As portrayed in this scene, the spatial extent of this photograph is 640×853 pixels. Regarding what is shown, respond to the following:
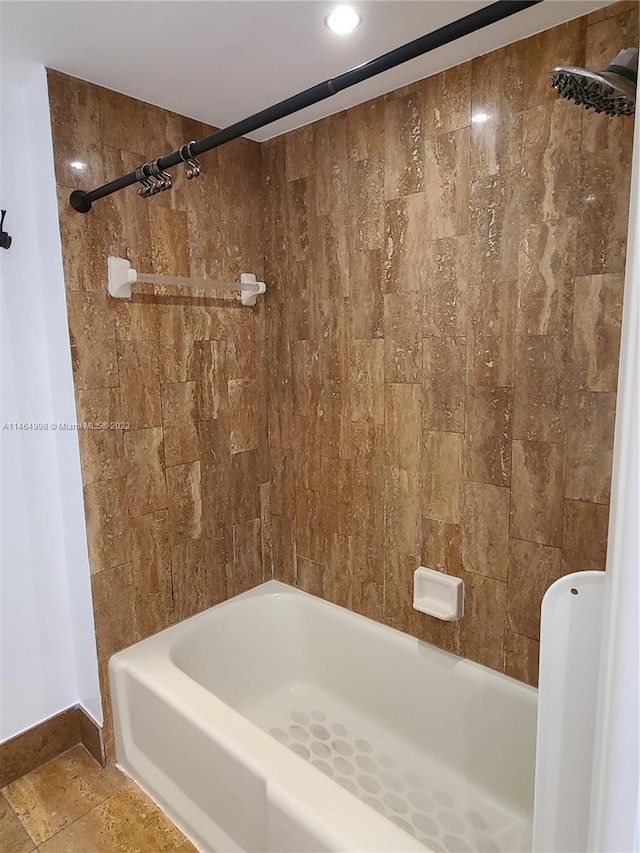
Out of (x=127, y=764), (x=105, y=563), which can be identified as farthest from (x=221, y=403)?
(x=127, y=764)

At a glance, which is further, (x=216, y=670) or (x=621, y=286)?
(x=216, y=670)

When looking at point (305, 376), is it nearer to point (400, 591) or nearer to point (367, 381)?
point (367, 381)

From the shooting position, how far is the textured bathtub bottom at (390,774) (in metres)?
1.62

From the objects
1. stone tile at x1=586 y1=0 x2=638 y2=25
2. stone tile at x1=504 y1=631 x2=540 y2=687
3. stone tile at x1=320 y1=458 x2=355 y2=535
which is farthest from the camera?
stone tile at x1=320 y1=458 x2=355 y2=535

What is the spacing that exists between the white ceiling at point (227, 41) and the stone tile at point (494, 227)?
1.26 feet

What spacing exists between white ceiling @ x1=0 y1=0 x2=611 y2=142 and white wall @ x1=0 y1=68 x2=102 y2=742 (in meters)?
0.22

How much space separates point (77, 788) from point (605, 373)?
7.23ft

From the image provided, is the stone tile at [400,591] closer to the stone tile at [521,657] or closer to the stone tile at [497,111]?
the stone tile at [521,657]

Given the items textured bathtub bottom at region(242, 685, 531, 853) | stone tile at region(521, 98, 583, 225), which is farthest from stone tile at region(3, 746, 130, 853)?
stone tile at region(521, 98, 583, 225)

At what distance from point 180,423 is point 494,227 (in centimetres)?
131

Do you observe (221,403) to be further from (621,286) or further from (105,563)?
(621,286)

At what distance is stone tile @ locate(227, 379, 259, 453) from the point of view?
227cm

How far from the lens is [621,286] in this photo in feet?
4.65

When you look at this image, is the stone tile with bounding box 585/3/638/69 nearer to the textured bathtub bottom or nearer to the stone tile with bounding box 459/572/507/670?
the stone tile with bounding box 459/572/507/670
